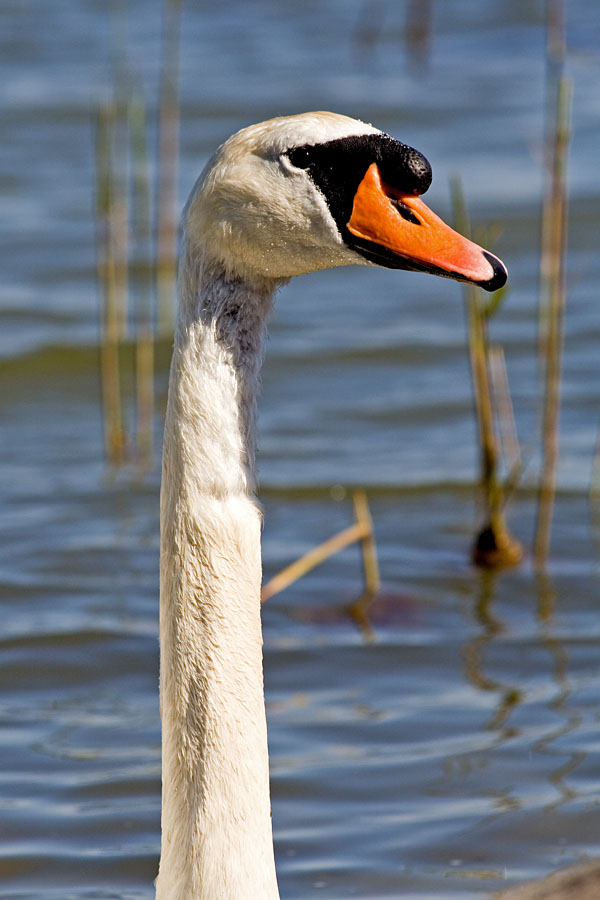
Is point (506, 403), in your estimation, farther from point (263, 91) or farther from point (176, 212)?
point (263, 91)

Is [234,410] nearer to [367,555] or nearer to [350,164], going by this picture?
[350,164]

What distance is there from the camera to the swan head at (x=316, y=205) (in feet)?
10.4

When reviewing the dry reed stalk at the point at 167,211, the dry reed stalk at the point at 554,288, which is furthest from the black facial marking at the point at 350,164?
the dry reed stalk at the point at 167,211

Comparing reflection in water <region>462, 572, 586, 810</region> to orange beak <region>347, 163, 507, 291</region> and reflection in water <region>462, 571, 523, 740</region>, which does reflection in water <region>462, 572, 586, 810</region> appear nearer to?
reflection in water <region>462, 571, 523, 740</region>

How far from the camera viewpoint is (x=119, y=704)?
19.1ft

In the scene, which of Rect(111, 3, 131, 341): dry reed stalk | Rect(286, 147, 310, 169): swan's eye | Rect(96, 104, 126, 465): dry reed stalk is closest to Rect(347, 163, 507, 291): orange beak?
Rect(286, 147, 310, 169): swan's eye

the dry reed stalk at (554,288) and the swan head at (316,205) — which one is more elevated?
the swan head at (316,205)

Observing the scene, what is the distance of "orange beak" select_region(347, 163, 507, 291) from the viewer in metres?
3.16

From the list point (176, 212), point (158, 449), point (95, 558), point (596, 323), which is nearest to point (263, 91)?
point (176, 212)

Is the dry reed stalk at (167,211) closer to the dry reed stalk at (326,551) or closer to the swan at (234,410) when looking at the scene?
the dry reed stalk at (326,551)

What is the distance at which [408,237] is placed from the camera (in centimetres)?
320

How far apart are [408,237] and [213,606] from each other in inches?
33.4

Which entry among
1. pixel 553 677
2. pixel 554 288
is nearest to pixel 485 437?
pixel 554 288

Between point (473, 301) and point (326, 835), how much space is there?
213 cm
